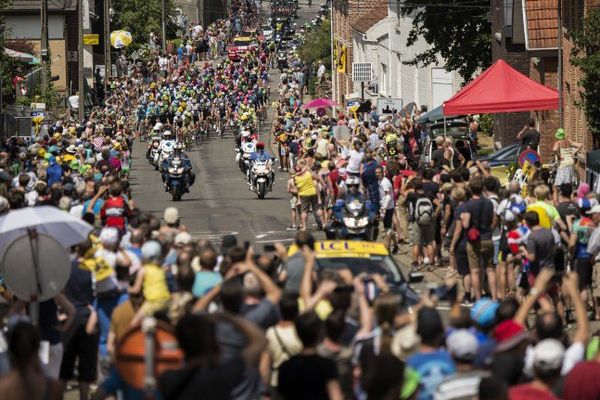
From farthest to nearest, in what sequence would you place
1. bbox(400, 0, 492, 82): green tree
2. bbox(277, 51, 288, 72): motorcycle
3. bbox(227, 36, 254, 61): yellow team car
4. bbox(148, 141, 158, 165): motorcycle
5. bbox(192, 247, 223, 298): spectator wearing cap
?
bbox(277, 51, 288, 72): motorcycle, bbox(227, 36, 254, 61): yellow team car, bbox(400, 0, 492, 82): green tree, bbox(148, 141, 158, 165): motorcycle, bbox(192, 247, 223, 298): spectator wearing cap

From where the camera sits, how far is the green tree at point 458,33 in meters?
51.6

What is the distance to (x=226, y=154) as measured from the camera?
5803 cm

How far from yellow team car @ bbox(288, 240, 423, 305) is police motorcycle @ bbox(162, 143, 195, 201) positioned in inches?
843

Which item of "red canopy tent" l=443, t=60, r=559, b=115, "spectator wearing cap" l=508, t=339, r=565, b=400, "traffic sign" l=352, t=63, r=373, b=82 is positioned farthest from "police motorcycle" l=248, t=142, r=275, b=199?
"traffic sign" l=352, t=63, r=373, b=82

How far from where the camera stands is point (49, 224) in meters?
16.0

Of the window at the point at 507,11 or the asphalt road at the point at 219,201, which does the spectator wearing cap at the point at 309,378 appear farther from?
the window at the point at 507,11

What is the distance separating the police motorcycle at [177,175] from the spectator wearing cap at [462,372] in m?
28.0

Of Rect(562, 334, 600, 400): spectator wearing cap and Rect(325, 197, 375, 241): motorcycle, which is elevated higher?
Rect(325, 197, 375, 241): motorcycle

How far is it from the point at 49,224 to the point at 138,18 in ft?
294

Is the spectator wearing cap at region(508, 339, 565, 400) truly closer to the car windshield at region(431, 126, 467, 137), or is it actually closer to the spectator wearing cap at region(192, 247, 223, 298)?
the spectator wearing cap at region(192, 247, 223, 298)

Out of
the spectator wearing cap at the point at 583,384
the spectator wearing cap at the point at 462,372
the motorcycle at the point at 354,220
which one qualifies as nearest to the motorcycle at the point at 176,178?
the motorcycle at the point at 354,220

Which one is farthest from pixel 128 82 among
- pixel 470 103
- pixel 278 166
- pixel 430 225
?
pixel 430 225

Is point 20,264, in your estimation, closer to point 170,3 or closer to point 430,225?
point 430,225

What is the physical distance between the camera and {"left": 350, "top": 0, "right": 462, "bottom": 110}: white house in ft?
190
